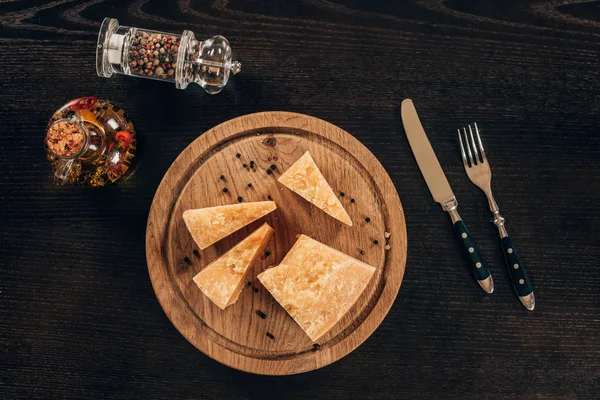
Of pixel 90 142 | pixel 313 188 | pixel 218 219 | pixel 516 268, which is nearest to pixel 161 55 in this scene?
pixel 90 142

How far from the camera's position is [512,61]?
254 centimetres

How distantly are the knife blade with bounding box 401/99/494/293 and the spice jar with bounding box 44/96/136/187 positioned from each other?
145 centimetres

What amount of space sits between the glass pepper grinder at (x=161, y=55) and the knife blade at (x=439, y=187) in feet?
3.26

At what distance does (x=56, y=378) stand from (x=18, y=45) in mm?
1835

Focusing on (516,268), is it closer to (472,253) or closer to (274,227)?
(472,253)

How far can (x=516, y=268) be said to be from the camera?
2453 millimetres

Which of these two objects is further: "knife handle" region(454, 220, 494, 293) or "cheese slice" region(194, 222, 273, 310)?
"knife handle" region(454, 220, 494, 293)

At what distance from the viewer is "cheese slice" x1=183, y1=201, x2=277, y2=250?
2354mm

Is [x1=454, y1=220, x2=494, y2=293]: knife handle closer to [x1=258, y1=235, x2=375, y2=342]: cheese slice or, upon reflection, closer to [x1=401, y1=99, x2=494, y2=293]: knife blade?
[x1=401, y1=99, x2=494, y2=293]: knife blade

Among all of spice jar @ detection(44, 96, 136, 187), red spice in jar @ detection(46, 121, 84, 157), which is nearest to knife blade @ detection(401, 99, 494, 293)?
spice jar @ detection(44, 96, 136, 187)

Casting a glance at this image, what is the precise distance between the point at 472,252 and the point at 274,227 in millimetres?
1022

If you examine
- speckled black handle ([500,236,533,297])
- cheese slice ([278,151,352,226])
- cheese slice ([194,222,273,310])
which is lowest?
cheese slice ([194,222,273,310])

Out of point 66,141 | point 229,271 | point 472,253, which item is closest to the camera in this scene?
point 66,141

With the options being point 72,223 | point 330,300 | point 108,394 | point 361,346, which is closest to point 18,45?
point 72,223
